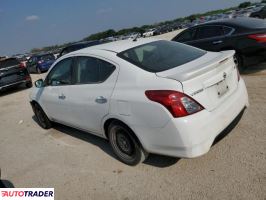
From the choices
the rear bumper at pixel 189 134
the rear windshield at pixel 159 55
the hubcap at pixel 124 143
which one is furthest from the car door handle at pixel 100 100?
the rear bumper at pixel 189 134

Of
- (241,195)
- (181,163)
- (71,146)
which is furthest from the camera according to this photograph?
(71,146)

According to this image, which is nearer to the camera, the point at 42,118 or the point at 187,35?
the point at 42,118

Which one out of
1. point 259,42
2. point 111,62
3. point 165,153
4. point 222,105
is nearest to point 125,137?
point 165,153

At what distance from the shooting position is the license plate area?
4023 mm

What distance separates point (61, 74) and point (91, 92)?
1.25 metres

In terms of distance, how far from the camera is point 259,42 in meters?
7.99

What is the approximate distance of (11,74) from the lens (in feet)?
45.3

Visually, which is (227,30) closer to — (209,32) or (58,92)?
(209,32)

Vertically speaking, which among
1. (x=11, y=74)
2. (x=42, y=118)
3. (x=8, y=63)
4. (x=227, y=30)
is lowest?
(x=11, y=74)

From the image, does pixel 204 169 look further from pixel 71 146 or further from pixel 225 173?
pixel 71 146

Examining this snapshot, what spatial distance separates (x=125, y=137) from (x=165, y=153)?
723mm

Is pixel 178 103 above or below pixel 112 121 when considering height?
above

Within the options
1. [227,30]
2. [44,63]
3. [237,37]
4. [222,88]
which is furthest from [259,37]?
[44,63]

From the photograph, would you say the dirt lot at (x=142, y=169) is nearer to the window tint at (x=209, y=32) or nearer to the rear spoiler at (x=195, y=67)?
the rear spoiler at (x=195, y=67)
